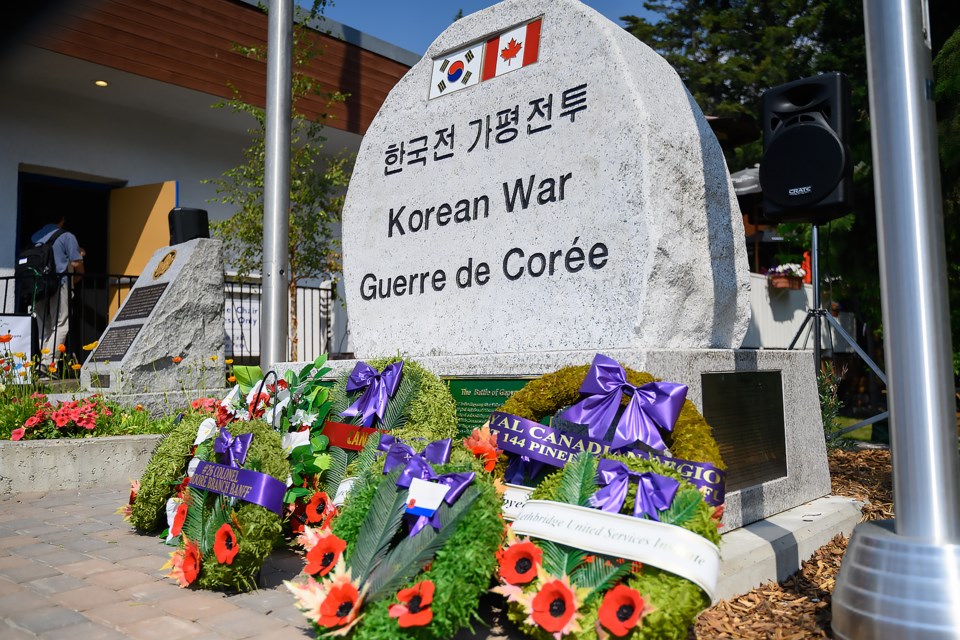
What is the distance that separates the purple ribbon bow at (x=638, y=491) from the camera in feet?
8.03

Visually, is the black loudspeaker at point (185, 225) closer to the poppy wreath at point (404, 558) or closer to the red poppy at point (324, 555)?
the poppy wreath at point (404, 558)

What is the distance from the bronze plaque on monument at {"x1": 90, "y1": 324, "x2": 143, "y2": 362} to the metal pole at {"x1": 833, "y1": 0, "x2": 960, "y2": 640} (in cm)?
702

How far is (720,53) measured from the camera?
22422mm

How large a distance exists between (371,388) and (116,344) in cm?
517

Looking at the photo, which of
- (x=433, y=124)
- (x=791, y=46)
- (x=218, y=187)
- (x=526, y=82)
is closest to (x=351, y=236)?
(x=433, y=124)

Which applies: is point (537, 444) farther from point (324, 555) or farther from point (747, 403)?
point (747, 403)

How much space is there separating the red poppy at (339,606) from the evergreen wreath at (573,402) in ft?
3.94

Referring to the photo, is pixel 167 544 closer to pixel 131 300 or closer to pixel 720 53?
pixel 131 300

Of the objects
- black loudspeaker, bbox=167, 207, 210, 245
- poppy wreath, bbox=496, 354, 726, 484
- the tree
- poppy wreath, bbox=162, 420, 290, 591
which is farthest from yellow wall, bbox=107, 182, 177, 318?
poppy wreath, bbox=496, 354, 726, 484

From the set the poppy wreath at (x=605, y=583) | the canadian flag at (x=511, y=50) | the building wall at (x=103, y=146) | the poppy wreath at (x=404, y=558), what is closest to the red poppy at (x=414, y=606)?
the poppy wreath at (x=404, y=558)

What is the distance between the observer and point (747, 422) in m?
3.71

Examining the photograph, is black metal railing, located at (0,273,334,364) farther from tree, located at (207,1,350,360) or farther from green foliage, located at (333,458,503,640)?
green foliage, located at (333,458,503,640)

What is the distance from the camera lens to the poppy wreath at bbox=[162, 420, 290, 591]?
2951 millimetres

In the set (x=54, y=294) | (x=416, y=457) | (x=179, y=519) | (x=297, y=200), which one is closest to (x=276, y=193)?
(x=297, y=200)
